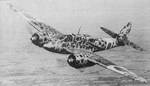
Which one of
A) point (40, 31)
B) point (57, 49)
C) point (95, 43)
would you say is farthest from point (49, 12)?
point (95, 43)

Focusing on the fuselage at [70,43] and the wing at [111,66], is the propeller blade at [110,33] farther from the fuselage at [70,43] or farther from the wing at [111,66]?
the wing at [111,66]

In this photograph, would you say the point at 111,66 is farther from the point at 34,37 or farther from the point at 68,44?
the point at 34,37

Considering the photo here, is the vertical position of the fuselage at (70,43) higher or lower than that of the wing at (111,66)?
higher

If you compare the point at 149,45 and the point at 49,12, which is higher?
the point at 49,12

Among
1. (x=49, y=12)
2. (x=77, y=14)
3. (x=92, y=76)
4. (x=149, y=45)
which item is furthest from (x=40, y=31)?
(x=149, y=45)

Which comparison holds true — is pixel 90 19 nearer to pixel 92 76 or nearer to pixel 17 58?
pixel 92 76

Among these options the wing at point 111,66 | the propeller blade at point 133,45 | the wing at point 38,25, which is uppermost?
the wing at point 38,25

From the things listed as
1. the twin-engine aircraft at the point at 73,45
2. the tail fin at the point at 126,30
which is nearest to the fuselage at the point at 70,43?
the twin-engine aircraft at the point at 73,45

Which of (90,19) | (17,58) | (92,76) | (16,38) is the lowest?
(92,76)

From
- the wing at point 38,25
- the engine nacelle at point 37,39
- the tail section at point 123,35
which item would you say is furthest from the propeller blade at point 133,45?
the engine nacelle at point 37,39

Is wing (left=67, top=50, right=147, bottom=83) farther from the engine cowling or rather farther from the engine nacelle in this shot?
the engine nacelle
